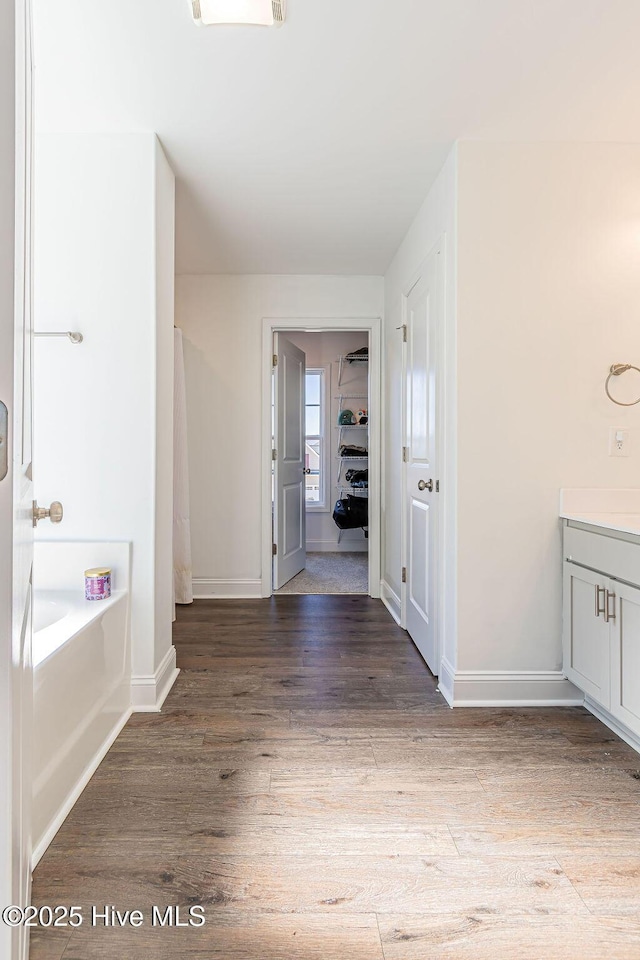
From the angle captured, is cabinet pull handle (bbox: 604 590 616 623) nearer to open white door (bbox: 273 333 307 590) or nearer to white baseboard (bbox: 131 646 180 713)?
white baseboard (bbox: 131 646 180 713)

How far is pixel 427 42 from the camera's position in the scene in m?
1.73

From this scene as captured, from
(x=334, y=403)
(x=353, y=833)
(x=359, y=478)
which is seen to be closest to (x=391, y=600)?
(x=359, y=478)

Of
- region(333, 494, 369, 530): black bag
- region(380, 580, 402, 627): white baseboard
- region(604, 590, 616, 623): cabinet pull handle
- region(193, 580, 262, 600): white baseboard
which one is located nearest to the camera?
region(604, 590, 616, 623): cabinet pull handle

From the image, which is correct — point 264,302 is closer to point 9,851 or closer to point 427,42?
point 427,42

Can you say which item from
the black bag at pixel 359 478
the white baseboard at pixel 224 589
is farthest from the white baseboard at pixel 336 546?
the white baseboard at pixel 224 589

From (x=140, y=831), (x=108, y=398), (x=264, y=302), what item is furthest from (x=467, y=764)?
(x=264, y=302)

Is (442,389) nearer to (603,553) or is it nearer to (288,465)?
(603,553)

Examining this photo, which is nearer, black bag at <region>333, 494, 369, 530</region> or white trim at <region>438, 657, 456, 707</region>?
white trim at <region>438, 657, 456, 707</region>

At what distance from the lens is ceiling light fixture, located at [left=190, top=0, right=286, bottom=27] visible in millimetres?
1574

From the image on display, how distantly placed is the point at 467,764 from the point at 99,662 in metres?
1.36

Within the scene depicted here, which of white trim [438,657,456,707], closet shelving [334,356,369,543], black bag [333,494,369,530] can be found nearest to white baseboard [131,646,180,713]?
white trim [438,657,456,707]

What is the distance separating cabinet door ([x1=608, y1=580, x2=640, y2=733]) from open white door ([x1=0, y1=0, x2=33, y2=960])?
1826 millimetres

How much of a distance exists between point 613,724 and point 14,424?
2.36 meters

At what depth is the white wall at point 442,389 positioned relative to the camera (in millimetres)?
2361
